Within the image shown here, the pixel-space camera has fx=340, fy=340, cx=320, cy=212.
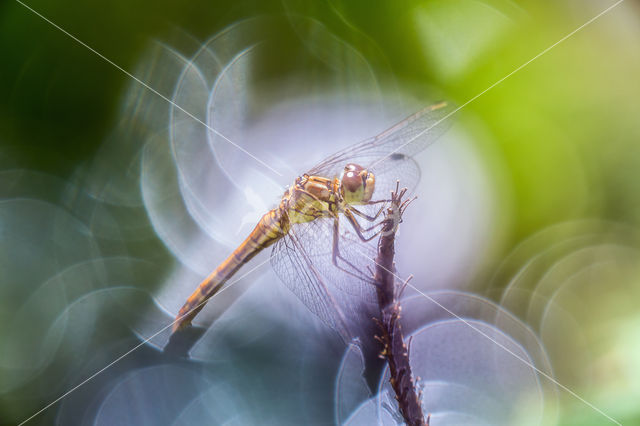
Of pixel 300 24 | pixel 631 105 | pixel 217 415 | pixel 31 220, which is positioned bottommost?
pixel 217 415

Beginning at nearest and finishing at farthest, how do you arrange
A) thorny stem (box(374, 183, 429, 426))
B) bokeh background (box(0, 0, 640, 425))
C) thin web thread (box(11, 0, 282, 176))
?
1. thorny stem (box(374, 183, 429, 426))
2. bokeh background (box(0, 0, 640, 425))
3. thin web thread (box(11, 0, 282, 176))

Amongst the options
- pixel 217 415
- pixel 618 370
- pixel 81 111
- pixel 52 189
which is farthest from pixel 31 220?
pixel 618 370

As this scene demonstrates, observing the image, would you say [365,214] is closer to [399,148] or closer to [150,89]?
[399,148]

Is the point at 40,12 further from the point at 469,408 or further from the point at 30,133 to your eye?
the point at 469,408

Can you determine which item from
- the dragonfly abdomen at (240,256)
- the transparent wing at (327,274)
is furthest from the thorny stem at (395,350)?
the dragonfly abdomen at (240,256)

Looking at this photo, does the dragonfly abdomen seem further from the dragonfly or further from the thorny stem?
the thorny stem

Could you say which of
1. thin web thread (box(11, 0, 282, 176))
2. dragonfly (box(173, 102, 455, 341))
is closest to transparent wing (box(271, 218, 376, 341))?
dragonfly (box(173, 102, 455, 341))

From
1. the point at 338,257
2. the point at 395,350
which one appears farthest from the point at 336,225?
the point at 395,350
